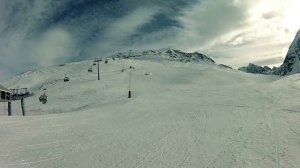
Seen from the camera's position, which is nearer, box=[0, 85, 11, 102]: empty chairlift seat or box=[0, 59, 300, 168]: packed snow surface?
box=[0, 59, 300, 168]: packed snow surface

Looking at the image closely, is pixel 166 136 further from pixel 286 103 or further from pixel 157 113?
pixel 286 103

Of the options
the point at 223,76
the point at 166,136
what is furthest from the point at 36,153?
the point at 223,76

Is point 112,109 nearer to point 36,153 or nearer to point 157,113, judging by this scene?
point 157,113

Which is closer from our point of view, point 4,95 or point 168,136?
point 168,136

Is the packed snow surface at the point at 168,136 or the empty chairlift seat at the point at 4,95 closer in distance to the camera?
the packed snow surface at the point at 168,136

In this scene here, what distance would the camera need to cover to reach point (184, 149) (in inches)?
650

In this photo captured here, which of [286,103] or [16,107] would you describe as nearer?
[286,103]

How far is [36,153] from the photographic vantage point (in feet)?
54.7

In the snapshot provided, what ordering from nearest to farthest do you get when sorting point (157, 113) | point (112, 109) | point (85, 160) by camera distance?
point (85, 160)
point (157, 113)
point (112, 109)

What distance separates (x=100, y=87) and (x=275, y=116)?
145ft

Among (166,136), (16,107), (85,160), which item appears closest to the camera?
Result: (85,160)

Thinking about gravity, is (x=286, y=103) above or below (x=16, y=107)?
above

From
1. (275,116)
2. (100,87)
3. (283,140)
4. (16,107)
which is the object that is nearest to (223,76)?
(100,87)

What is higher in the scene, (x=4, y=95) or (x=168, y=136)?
(x=168, y=136)
